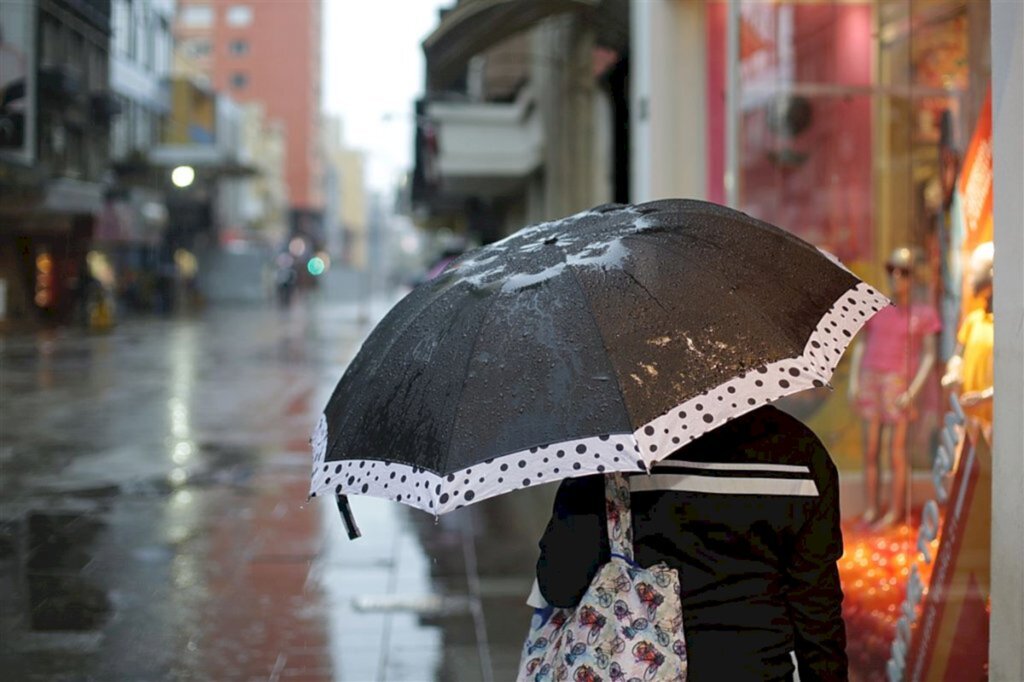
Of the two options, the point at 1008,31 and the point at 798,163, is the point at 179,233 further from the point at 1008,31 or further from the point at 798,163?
the point at 1008,31

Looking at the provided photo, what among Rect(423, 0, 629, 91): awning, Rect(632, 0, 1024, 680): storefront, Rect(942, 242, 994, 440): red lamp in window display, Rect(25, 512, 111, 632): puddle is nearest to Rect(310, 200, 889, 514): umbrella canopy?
Rect(632, 0, 1024, 680): storefront

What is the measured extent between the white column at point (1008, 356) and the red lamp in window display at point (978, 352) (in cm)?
68

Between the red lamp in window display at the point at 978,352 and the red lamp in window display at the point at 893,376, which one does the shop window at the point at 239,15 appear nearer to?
the red lamp in window display at the point at 893,376

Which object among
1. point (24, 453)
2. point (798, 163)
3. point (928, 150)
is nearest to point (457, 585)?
point (928, 150)

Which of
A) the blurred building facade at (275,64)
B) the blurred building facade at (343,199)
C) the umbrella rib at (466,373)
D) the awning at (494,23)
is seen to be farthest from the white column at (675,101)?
the blurred building facade at (343,199)

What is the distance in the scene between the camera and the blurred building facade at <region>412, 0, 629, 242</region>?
11.6 meters

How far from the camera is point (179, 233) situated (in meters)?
59.9

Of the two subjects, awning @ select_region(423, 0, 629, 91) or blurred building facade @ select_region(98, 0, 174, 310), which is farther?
blurred building facade @ select_region(98, 0, 174, 310)

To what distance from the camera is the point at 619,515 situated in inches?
101

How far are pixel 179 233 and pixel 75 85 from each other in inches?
1764

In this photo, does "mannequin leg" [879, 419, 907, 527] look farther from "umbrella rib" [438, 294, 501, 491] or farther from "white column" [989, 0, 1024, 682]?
"umbrella rib" [438, 294, 501, 491]

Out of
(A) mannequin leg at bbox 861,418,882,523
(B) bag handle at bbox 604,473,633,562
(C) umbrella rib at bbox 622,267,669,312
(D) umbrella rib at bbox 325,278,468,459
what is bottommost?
(A) mannequin leg at bbox 861,418,882,523

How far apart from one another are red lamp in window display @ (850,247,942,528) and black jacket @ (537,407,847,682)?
3.60 m

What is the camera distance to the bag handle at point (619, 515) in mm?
2557
